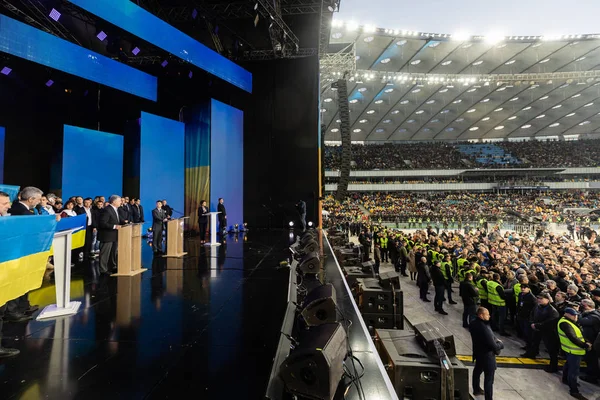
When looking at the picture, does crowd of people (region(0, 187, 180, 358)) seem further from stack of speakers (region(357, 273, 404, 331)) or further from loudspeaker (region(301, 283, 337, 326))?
stack of speakers (region(357, 273, 404, 331))

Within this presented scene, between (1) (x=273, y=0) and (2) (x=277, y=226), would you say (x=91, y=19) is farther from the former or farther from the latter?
(2) (x=277, y=226)

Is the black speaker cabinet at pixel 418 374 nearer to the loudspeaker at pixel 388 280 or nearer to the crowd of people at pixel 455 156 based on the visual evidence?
the loudspeaker at pixel 388 280

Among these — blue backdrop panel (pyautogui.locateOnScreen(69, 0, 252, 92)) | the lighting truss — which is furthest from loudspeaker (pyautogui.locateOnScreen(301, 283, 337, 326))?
the lighting truss

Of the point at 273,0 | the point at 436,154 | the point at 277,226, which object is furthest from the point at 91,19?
the point at 436,154

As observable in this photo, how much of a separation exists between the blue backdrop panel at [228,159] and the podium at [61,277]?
7.34 meters

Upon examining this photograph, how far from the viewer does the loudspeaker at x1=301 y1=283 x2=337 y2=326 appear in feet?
8.51

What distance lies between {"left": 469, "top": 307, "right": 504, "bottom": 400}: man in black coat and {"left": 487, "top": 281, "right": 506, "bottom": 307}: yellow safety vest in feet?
7.75

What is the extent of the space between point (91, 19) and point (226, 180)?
6.00 meters

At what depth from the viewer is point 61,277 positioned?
3.23 meters

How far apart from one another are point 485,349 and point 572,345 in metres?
1.42

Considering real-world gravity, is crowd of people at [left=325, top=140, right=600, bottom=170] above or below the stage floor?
above

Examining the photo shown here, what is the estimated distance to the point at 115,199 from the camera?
15.2ft

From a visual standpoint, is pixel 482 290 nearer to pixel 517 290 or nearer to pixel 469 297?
pixel 469 297

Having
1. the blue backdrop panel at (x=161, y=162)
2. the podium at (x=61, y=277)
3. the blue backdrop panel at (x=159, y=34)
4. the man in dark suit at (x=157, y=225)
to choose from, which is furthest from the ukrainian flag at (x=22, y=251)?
the blue backdrop panel at (x=161, y=162)
